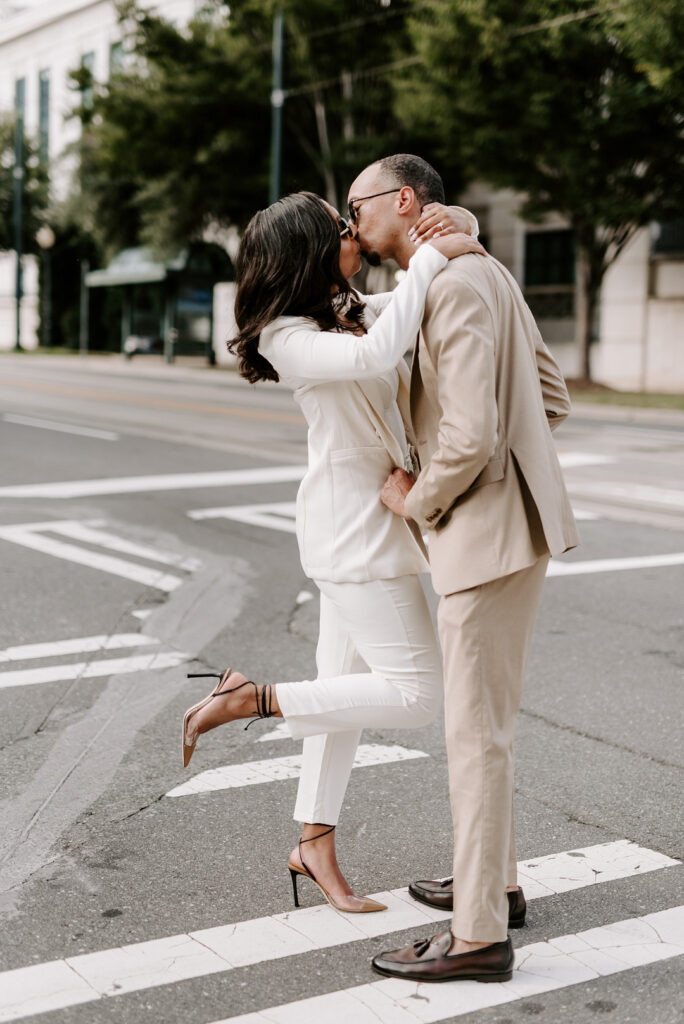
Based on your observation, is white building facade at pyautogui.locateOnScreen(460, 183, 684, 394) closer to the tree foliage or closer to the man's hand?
the tree foliage

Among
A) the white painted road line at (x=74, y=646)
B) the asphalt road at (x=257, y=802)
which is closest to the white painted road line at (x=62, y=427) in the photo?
the asphalt road at (x=257, y=802)

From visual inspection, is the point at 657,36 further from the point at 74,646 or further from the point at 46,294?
the point at 46,294

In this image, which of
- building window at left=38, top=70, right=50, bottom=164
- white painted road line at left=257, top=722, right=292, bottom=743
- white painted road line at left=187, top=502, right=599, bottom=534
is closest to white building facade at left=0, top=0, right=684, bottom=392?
building window at left=38, top=70, right=50, bottom=164

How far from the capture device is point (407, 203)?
311cm

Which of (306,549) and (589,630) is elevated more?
(306,549)

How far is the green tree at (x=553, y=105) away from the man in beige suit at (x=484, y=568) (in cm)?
2064

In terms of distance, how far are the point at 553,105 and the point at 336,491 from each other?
22.4 metres

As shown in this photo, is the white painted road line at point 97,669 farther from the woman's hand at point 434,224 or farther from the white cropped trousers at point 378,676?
the woman's hand at point 434,224

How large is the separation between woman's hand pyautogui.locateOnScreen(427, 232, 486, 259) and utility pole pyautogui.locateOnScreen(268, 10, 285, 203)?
2583cm

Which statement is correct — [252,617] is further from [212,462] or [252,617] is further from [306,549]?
[212,462]

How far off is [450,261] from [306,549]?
2.82 ft

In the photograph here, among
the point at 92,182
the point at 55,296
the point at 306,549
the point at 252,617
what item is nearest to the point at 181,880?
the point at 306,549

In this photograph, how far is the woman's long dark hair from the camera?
3.20 meters

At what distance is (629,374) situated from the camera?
3034 centimetres
